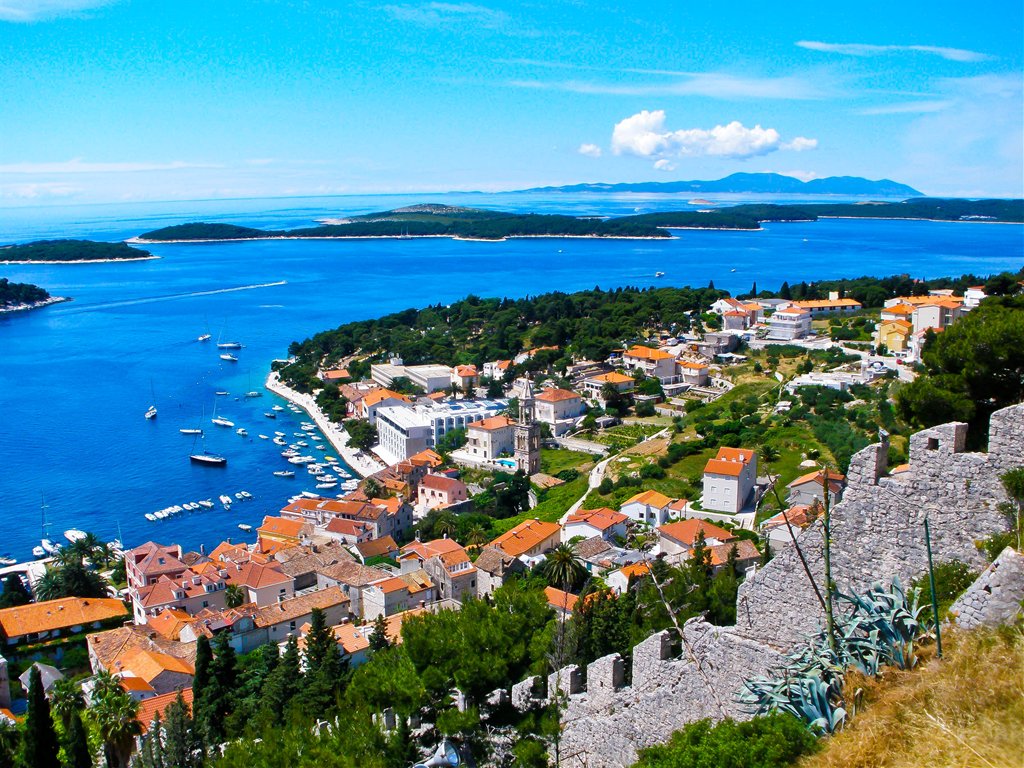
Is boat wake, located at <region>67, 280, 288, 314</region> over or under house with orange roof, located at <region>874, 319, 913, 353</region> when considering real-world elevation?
under

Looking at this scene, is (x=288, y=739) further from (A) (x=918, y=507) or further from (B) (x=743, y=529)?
(B) (x=743, y=529)

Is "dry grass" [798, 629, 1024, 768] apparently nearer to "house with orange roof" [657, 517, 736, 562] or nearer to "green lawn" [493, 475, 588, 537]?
"house with orange roof" [657, 517, 736, 562]

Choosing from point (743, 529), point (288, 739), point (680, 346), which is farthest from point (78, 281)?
point (288, 739)

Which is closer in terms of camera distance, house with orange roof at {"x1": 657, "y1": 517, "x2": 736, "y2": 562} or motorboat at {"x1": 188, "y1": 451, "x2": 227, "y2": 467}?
house with orange roof at {"x1": 657, "y1": 517, "x2": 736, "y2": 562}

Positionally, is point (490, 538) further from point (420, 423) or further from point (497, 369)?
point (497, 369)

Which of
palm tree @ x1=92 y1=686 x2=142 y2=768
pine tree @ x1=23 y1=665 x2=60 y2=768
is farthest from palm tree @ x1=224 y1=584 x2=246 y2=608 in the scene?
pine tree @ x1=23 y1=665 x2=60 y2=768

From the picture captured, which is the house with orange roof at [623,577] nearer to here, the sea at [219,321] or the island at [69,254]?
the sea at [219,321]
